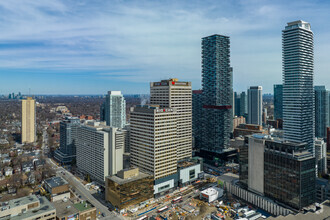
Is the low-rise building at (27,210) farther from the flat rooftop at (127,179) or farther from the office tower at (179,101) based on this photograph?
the office tower at (179,101)

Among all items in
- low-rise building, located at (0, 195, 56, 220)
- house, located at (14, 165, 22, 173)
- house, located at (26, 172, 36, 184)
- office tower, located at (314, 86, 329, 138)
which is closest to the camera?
low-rise building, located at (0, 195, 56, 220)

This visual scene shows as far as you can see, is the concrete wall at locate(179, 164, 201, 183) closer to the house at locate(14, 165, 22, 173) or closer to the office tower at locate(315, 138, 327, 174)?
the office tower at locate(315, 138, 327, 174)

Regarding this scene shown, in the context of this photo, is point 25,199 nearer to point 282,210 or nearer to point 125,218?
point 125,218

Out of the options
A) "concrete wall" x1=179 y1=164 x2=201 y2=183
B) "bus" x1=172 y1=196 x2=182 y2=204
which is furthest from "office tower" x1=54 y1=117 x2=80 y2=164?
"bus" x1=172 y1=196 x2=182 y2=204

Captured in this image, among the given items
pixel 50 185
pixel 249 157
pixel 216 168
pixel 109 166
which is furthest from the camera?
pixel 216 168

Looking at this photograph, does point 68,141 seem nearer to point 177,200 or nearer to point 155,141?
point 155,141

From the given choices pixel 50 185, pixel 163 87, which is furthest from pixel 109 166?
pixel 163 87

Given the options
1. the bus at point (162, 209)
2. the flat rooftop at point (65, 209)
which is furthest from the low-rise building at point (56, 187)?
the bus at point (162, 209)
